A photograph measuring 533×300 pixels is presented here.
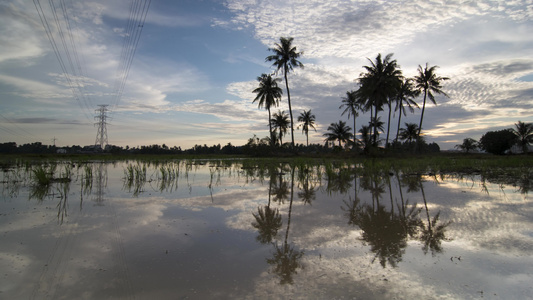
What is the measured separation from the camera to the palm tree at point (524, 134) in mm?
45319

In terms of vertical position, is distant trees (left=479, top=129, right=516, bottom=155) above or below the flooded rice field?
above

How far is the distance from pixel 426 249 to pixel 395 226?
3.29 ft

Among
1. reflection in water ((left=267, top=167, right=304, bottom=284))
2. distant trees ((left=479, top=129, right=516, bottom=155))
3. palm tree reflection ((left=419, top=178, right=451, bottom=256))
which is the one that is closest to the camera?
reflection in water ((left=267, top=167, right=304, bottom=284))

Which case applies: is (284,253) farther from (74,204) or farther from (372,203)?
(74,204)

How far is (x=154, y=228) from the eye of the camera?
4355 mm

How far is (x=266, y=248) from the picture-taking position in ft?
11.4

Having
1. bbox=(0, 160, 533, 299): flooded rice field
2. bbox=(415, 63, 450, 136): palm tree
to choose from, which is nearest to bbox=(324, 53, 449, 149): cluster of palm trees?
bbox=(415, 63, 450, 136): palm tree

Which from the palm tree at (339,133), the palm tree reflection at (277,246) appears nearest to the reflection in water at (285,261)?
the palm tree reflection at (277,246)

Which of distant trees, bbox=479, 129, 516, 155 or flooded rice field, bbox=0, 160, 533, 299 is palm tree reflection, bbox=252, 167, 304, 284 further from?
distant trees, bbox=479, 129, 516, 155

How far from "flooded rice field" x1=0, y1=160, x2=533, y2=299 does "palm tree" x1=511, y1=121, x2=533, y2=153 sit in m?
53.5

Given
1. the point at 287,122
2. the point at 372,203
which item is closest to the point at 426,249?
the point at 372,203

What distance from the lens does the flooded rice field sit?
246 cm

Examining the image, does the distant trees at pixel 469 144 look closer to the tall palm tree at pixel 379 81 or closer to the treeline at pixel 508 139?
the treeline at pixel 508 139

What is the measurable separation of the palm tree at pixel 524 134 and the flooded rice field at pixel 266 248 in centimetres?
5353
